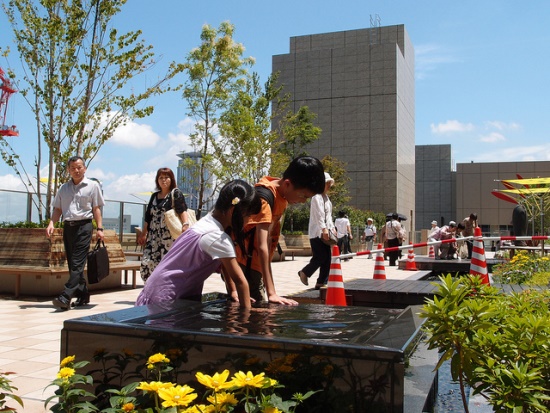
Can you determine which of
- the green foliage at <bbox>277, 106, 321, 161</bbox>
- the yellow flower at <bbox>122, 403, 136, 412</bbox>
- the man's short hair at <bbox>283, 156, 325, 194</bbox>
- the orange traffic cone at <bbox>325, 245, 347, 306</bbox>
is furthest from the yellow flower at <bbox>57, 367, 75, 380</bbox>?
the green foliage at <bbox>277, 106, 321, 161</bbox>

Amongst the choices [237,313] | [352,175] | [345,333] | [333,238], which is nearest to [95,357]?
[237,313]

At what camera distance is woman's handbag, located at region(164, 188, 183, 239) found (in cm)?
617

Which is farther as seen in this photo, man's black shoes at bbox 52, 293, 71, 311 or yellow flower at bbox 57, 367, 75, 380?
man's black shoes at bbox 52, 293, 71, 311

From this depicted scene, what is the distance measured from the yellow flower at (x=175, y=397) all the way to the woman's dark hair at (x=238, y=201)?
4.45 ft

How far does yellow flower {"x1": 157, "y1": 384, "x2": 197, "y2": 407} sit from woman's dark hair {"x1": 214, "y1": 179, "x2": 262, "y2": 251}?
1.36 m

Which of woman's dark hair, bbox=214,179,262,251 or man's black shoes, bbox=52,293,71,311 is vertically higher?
woman's dark hair, bbox=214,179,262,251

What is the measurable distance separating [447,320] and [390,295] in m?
4.01

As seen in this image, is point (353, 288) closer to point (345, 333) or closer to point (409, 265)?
point (345, 333)

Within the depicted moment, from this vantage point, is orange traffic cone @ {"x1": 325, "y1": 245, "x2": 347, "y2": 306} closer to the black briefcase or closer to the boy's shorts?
the boy's shorts

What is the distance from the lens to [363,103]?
46.2 meters

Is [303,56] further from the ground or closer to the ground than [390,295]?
further from the ground

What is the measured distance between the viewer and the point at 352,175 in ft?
153

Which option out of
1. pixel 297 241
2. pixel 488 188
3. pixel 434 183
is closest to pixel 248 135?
pixel 297 241

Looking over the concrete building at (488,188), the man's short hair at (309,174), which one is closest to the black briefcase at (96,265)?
the man's short hair at (309,174)
